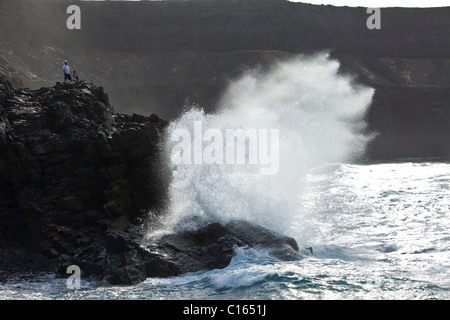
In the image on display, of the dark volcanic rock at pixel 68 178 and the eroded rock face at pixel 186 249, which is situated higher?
the dark volcanic rock at pixel 68 178

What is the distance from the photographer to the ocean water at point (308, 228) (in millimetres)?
11945

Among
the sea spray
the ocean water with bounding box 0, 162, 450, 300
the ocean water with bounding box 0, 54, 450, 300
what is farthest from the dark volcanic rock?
the ocean water with bounding box 0, 162, 450, 300

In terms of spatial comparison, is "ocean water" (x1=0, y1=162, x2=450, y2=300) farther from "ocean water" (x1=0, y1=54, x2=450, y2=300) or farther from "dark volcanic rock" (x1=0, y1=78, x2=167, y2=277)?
"dark volcanic rock" (x1=0, y1=78, x2=167, y2=277)

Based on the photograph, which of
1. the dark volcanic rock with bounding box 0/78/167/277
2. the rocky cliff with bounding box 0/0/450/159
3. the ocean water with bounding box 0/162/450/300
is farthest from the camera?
the rocky cliff with bounding box 0/0/450/159

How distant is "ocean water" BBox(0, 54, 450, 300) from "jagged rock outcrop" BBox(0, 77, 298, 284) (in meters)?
0.64

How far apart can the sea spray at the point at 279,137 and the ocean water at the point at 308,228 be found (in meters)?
0.07

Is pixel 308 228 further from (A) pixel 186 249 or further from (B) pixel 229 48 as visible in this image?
(B) pixel 229 48

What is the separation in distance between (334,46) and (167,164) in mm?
57317

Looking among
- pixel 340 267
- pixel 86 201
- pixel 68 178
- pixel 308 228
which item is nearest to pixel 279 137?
pixel 308 228

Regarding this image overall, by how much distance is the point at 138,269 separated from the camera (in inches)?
524

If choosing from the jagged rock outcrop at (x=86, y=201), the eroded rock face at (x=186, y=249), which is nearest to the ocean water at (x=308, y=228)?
the eroded rock face at (x=186, y=249)

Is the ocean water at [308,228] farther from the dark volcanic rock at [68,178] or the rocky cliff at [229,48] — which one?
the rocky cliff at [229,48]

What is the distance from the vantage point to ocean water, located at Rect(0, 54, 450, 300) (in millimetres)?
11945
